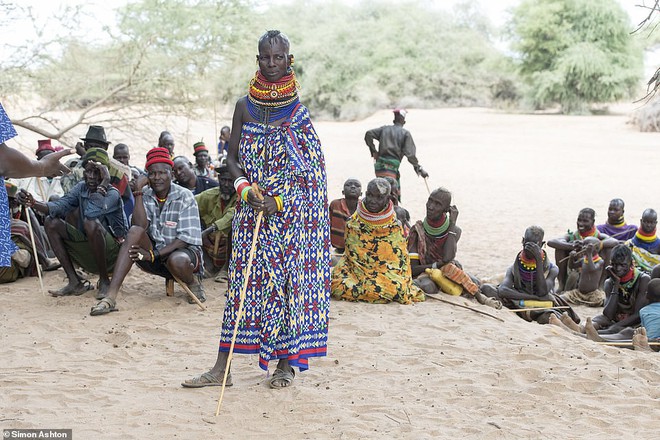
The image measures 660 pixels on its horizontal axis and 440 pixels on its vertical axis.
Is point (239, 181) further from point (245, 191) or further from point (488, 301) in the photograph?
point (488, 301)

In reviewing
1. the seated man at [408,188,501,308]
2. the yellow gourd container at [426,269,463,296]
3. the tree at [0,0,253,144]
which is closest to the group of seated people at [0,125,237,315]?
the seated man at [408,188,501,308]

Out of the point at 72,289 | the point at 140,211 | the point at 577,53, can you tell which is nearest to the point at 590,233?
the point at 140,211

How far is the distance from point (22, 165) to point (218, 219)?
395 centimetres

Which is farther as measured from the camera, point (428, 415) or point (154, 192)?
point (154, 192)

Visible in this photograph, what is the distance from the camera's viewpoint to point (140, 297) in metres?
6.53

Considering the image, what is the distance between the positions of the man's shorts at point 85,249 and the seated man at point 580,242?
451cm

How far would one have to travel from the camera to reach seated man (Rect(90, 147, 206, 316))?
5961mm

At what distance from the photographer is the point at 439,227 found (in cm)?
712

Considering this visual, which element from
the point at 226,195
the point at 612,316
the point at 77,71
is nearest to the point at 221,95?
the point at 77,71

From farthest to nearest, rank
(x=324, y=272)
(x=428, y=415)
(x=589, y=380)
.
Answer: (x=589, y=380)
(x=324, y=272)
(x=428, y=415)

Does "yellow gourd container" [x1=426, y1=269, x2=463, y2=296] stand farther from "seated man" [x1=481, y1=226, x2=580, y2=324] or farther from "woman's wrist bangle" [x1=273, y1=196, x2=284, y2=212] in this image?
"woman's wrist bangle" [x1=273, y1=196, x2=284, y2=212]

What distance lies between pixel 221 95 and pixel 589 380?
12.8 meters

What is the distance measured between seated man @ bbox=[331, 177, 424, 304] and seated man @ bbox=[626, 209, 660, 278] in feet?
7.80

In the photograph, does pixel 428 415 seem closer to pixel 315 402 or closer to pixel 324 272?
pixel 315 402
